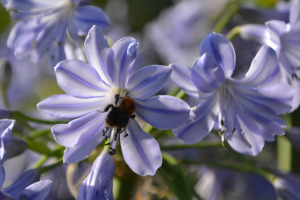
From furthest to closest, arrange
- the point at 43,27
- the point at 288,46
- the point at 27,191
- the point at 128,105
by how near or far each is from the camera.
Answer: the point at 43,27 < the point at 288,46 < the point at 128,105 < the point at 27,191

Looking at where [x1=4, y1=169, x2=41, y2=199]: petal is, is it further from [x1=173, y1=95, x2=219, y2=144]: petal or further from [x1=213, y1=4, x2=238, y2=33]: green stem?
[x1=213, y1=4, x2=238, y2=33]: green stem

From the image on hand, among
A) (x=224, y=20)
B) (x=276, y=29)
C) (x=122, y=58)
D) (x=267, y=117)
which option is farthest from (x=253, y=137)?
(x=224, y=20)

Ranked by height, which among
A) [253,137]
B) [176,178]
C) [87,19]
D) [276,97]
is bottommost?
[176,178]

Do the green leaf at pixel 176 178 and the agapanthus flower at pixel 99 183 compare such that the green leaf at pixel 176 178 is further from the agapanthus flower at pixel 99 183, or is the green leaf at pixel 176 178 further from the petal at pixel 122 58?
the petal at pixel 122 58

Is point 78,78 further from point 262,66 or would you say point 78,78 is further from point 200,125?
point 262,66

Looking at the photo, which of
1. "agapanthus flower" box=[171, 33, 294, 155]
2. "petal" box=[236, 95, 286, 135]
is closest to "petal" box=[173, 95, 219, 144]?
"agapanthus flower" box=[171, 33, 294, 155]

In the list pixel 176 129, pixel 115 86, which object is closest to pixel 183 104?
pixel 176 129

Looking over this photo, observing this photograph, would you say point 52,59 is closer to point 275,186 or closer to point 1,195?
point 1,195
